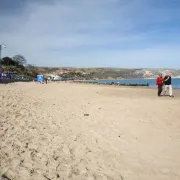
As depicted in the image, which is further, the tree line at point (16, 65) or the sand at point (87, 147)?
the tree line at point (16, 65)

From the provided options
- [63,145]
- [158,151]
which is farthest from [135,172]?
[63,145]

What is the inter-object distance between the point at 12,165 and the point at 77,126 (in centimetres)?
390

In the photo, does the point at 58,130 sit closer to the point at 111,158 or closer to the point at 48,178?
the point at 111,158

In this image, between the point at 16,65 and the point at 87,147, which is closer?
the point at 87,147

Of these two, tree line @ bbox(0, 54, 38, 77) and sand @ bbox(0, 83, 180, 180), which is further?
tree line @ bbox(0, 54, 38, 77)

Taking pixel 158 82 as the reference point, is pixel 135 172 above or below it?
below

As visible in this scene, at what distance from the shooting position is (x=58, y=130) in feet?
25.6

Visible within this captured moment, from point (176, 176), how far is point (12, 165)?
3.31 m

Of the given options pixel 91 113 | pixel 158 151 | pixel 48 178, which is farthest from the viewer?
pixel 91 113

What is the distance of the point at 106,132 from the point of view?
7.90 metres

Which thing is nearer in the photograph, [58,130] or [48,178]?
[48,178]

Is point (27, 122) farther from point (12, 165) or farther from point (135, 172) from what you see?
point (135, 172)

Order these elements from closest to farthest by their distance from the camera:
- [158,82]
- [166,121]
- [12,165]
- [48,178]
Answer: [48,178] → [12,165] → [166,121] → [158,82]

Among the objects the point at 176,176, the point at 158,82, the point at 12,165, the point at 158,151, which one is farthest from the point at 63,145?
the point at 158,82
